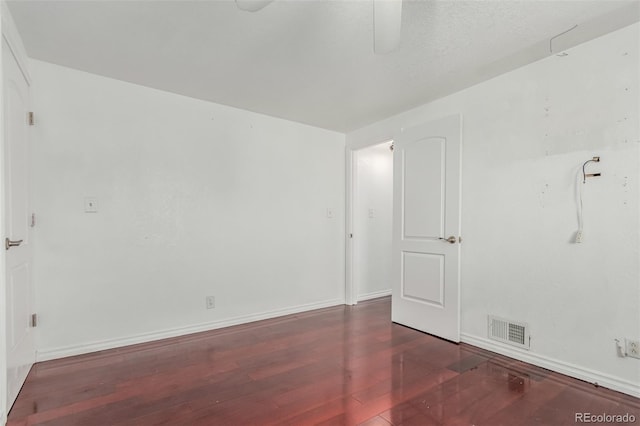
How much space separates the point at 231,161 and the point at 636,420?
3581 mm

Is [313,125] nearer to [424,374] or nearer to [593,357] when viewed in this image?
[424,374]

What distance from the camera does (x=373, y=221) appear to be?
15.5ft

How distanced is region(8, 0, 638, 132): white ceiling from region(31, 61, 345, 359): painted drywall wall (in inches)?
12.6

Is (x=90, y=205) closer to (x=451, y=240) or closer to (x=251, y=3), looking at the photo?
(x=251, y=3)

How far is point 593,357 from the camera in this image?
7.10 feet

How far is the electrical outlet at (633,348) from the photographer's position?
1974 millimetres

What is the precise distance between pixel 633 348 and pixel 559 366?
1.55 ft

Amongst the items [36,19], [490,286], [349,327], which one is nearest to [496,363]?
[490,286]

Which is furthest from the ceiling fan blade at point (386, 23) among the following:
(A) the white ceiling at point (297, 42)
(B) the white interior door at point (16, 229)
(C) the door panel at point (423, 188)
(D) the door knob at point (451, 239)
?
(B) the white interior door at point (16, 229)

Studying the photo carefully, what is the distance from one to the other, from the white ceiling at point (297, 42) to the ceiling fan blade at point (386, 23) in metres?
0.46

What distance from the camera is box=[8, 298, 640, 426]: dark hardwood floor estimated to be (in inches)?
71.6

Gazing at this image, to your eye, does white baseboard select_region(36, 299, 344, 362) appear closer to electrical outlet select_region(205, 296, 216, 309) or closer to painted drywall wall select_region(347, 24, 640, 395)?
electrical outlet select_region(205, 296, 216, 309)

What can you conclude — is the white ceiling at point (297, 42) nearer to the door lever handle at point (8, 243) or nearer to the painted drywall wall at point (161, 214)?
the painted drywall wall at point (161, 214)

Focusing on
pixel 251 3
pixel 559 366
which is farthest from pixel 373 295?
pixel 251 3
